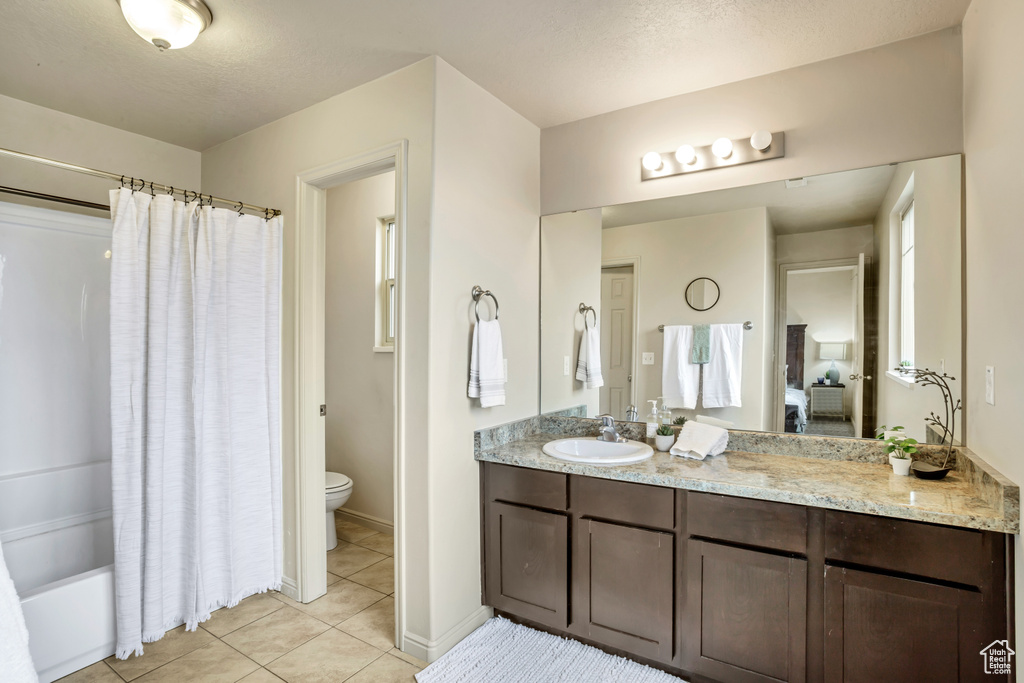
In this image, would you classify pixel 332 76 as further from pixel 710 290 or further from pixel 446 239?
pixel 710 290

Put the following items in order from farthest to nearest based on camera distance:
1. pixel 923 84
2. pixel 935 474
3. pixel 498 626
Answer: pixel 498 626 < pixel 923 84 < pixel 935 474

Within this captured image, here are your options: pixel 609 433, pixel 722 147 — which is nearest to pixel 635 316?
pixel 609 433

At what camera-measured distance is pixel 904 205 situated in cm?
203

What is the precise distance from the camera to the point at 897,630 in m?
1.57

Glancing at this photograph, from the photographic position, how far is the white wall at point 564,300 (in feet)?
8.86

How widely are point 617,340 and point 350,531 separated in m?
2.33

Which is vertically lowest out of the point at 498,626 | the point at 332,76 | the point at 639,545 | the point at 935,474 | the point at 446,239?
the point at 498,626

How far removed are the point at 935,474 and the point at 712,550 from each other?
796mm

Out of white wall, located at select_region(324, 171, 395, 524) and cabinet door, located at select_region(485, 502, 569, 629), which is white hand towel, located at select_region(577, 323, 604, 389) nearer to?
cabinet door, located at select_region(485, 502, 569, 629)

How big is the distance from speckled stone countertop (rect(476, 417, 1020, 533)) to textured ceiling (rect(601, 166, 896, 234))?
35.8 inches

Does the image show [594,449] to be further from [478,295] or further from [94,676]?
[94,676]

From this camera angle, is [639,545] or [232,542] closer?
[639,545]

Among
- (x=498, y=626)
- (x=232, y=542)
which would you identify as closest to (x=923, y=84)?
(x=498, y=626)

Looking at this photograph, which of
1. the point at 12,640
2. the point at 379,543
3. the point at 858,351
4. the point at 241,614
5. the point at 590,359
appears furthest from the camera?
the point at 379,543
